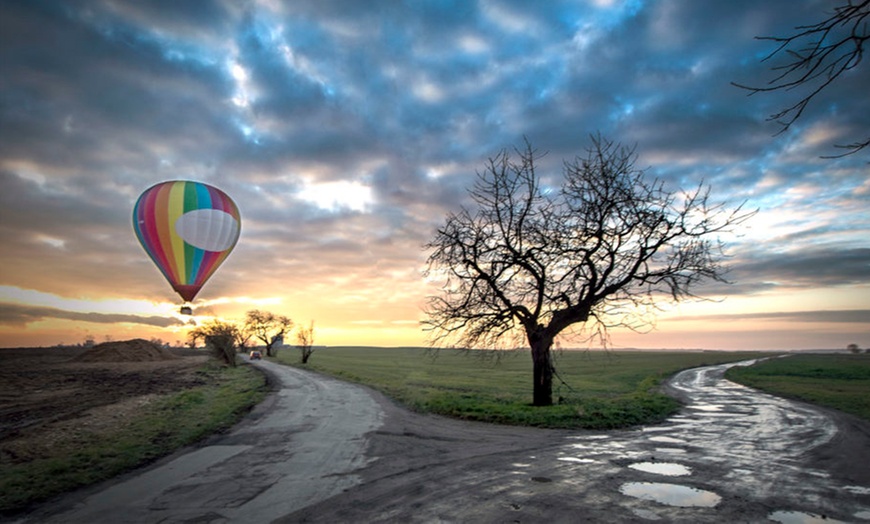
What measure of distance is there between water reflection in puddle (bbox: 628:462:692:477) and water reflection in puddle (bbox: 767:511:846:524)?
1895 mm

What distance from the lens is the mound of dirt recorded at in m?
52.8

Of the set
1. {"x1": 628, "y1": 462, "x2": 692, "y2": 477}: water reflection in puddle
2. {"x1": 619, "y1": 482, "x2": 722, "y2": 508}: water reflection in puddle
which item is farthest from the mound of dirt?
{"x1": 619, "y1": 482, "x2": 722, "y2": 508}: water reflection in puddle

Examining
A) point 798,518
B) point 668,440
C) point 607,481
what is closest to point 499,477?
point 607,481

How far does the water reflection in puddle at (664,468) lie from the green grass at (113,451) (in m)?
9.70

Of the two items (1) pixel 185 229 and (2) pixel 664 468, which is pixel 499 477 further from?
(1) pixel 185 229

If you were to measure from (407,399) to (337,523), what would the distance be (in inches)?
556

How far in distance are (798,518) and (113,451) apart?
12403 millimetres

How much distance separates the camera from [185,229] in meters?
21.7

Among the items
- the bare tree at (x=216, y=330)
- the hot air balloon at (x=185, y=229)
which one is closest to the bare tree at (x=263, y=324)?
the bare tree at (x=216, y=330)

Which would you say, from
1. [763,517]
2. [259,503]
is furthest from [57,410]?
[763,517]

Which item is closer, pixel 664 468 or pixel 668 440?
pixel 664 468

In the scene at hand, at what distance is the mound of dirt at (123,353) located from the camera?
173 ft

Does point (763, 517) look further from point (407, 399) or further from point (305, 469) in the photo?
point (407, 399)

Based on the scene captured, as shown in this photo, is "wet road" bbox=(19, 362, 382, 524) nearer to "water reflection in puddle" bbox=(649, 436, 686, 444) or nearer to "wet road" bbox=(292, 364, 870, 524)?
"wet road" bbox=(292, 364, 870, 524)
